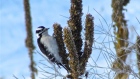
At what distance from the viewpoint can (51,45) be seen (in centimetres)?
859

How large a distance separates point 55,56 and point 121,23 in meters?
8.72

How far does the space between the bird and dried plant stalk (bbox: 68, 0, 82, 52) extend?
0.59m

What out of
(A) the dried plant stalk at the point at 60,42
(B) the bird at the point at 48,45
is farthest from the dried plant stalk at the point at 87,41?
(B) the bird at the point at 48,45

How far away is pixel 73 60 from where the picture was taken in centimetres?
755

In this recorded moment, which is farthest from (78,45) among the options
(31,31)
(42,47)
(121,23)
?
(121,23)

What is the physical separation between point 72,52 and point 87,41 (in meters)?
0.37

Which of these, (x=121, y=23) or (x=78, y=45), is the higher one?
(x=78, y=45)

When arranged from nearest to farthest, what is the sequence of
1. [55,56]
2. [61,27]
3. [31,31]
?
[61,27]
[55,56]
[31,31]

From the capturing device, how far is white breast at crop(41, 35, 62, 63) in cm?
828

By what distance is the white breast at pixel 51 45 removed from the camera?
828 cm

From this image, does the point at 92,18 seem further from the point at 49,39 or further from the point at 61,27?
the point at 49,39

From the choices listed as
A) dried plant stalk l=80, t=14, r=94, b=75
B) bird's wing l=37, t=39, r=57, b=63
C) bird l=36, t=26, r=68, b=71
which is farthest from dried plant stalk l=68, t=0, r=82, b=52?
bird's wing l=37, t=39, r=57, b=63

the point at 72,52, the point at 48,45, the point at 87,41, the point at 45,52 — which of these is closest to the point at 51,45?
the point at 48,45

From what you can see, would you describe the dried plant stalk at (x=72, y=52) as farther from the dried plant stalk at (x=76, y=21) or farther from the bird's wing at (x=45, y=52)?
the bird's wing at (x=45, y=52)
